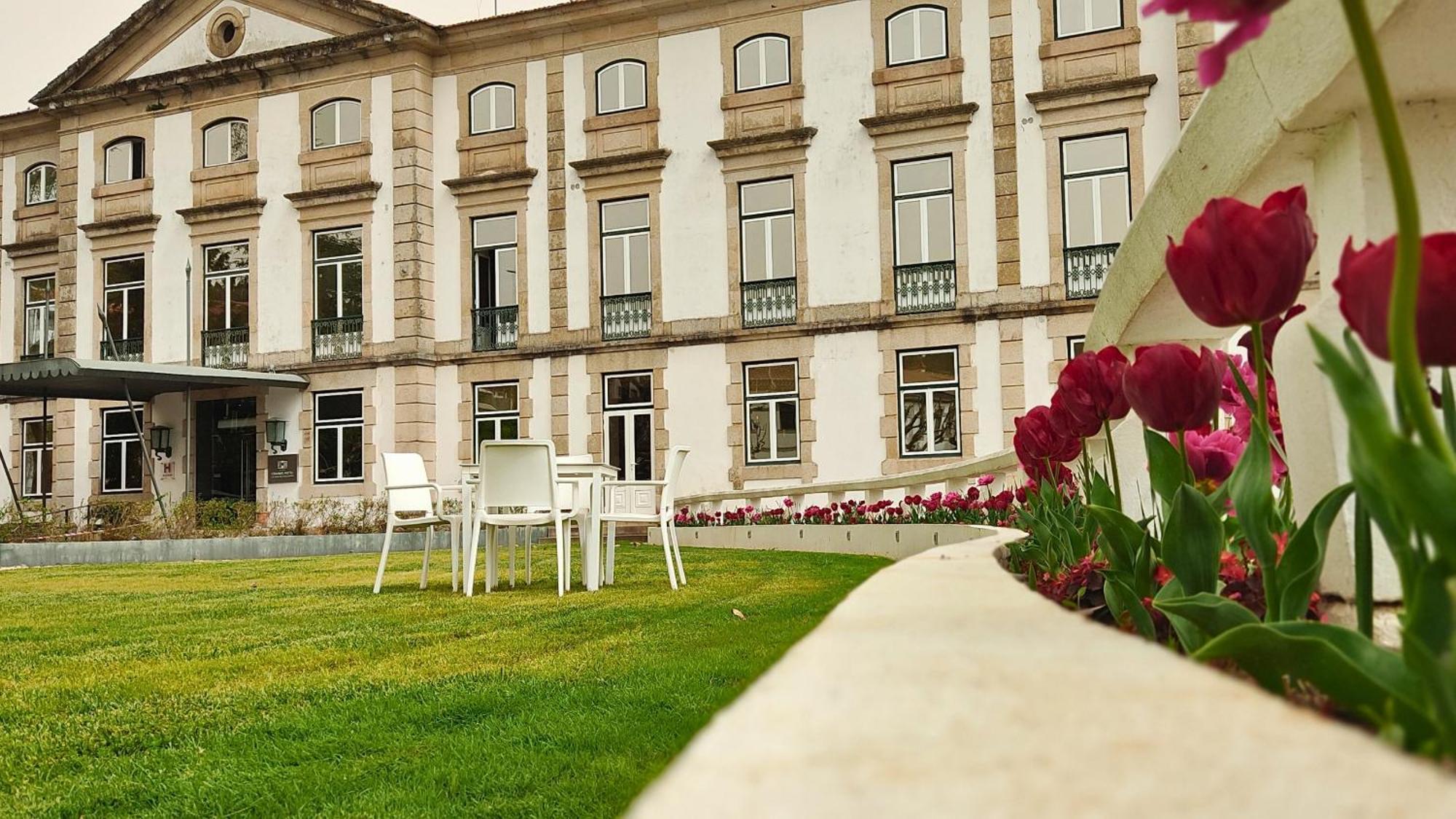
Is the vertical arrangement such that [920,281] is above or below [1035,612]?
above

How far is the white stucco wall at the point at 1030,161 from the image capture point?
1698 centimetres

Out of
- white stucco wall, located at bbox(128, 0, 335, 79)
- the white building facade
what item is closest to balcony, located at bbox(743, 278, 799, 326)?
the white building facade

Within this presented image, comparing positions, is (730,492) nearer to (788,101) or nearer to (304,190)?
(788,101)

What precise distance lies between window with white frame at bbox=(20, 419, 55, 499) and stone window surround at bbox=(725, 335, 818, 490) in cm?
1437

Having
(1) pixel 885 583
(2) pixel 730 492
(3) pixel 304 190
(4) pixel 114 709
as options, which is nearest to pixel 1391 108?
(1) pixel 885 583

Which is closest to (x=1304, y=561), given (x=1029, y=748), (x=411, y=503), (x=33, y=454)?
(x=1029, y=748)

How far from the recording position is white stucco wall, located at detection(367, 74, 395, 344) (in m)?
20.3

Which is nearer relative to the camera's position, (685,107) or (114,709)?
(114,709)

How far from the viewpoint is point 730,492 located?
55.3ft

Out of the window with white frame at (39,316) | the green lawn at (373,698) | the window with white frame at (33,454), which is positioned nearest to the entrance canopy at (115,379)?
the window with white frame at (33,454)

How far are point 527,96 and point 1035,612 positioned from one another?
20281 mm

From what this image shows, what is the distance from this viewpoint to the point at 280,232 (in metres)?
21.3

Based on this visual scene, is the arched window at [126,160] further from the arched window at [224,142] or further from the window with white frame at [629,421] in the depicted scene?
the window with white frame at [629,421]

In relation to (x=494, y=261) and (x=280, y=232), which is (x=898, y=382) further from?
(x=280, y=232)
